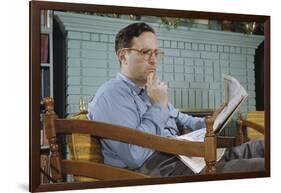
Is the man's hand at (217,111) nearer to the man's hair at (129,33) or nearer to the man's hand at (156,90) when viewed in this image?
the man's hand at (156,90)

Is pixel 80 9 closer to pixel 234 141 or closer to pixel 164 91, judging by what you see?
pixel 164 91

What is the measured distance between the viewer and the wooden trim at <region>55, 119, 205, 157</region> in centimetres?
239

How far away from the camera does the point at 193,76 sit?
265cm

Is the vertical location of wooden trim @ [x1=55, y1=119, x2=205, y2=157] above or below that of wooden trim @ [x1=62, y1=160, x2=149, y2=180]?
above

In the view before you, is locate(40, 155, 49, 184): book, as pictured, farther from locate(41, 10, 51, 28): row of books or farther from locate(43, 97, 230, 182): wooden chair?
locate(41, 10, 51, 28): row of books

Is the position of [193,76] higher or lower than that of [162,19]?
lower

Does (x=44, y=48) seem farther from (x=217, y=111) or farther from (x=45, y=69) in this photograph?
(x=217, y=111)

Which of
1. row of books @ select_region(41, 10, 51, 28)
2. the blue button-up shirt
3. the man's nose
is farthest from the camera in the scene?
the man's nose

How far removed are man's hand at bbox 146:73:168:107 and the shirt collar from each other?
6 centimetres

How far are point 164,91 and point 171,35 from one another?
1.05ft

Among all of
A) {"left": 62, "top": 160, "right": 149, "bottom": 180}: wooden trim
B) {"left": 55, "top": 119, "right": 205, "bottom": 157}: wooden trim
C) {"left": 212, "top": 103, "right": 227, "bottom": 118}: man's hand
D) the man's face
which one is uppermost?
the man's face

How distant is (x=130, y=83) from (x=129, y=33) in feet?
0.90

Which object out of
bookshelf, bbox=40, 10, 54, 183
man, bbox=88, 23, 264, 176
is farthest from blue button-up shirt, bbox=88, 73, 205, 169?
bookshelf, bbox=40, 10, 54, 183
